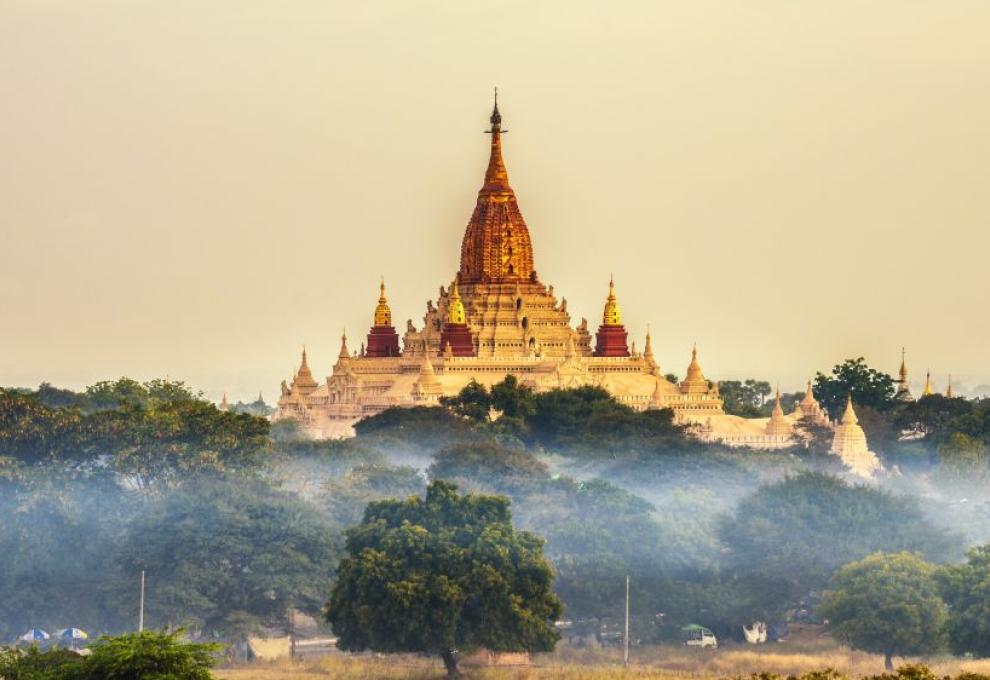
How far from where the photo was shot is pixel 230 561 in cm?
8350

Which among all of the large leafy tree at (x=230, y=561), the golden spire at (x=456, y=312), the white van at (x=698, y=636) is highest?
the golden spire at (x=456, y=312)

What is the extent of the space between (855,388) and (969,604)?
62913mm

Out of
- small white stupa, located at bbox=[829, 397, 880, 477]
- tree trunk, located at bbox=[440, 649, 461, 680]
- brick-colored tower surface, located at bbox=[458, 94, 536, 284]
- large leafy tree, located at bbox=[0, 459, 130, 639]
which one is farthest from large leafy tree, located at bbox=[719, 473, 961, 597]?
brick-colored tower surface, located at bbox=[458, 94, 536, 284]

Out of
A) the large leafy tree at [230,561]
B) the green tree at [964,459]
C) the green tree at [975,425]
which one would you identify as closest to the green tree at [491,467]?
the large leafy tree at [230,561]

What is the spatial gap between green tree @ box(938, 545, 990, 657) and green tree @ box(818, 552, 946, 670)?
0.26m

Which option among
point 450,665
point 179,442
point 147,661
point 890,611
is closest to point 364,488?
point 179,442

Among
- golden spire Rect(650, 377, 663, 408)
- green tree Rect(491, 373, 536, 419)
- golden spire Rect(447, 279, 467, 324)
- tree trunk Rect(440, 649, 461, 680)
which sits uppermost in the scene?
golden spire Rect(447, 279, 467, 324)

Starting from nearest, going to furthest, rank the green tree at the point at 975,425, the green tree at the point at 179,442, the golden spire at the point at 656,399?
the green tree at the point at 179,442 < the green tree at the point at 975,425 < the golden spire at the point at 656,399

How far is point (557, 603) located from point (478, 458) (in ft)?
72.2

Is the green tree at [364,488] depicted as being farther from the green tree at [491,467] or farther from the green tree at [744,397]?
the green tree at [744,397]

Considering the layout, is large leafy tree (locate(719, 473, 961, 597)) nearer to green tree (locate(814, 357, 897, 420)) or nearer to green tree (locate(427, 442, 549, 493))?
green tree (locate(427, 442, 549, 493))

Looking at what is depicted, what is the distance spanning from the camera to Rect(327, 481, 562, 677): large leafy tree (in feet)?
250

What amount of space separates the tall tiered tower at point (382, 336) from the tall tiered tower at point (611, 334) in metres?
7.44

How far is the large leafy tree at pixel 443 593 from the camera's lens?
76250 millimetres
